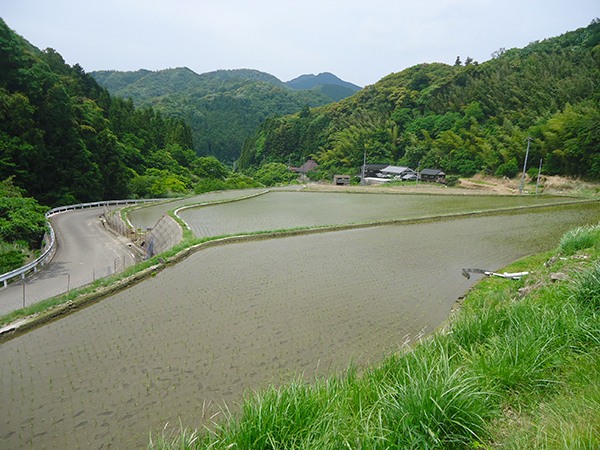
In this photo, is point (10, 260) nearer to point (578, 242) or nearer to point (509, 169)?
point (578, 242)

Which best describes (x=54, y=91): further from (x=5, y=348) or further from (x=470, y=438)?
(x=470, y=438)

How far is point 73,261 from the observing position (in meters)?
13.5

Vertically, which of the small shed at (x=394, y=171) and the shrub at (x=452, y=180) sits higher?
the small shed at (x=394, y=171)

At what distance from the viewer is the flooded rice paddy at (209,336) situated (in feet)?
12.1

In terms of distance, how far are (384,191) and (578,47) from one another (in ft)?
159

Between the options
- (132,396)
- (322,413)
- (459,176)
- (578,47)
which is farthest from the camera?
(578,47)

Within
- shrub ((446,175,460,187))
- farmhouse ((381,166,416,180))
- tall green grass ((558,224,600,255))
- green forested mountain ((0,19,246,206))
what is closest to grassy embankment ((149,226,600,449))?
tall green grass ((558,224,600,255))

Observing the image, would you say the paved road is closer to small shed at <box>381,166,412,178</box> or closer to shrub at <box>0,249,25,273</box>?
shrub at <box>0,249,25,273</box>

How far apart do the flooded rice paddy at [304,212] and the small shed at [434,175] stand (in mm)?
14772

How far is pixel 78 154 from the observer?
24844 millimetres

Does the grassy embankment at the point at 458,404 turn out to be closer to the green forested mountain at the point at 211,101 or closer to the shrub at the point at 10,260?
the shrub at the point at 10,260

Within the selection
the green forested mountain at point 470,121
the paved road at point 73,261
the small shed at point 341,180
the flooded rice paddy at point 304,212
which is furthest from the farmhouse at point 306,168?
the paved road at point 73,261

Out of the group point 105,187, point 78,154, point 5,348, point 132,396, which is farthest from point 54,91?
point 132,396

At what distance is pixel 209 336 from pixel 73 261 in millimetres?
11358
